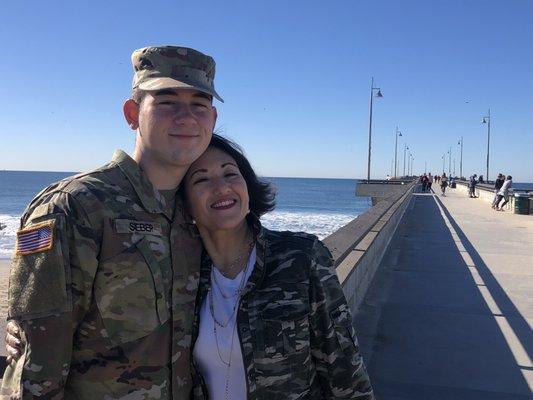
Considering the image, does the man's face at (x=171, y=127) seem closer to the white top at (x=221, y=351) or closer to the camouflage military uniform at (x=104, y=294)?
the camouflage military uniform at (x=104, y=294)

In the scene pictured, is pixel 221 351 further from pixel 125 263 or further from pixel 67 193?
pixel 67 193

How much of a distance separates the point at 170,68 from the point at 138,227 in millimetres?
633

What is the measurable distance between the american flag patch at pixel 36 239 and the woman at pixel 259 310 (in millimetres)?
649

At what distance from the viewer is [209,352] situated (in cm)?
199

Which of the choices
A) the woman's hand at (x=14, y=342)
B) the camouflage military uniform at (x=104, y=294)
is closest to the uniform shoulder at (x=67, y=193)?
the camouflage military uniform at (x=104, y=294)

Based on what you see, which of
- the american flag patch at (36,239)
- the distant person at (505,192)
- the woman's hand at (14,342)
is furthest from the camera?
the distant person at (505,192)

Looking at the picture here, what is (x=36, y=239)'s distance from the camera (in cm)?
161

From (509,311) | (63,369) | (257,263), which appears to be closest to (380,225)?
A: (509,311)

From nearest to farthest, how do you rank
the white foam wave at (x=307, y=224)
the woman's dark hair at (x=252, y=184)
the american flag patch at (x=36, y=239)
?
the american flag patch at (x=36, y=239) < the woman's dark hair at (x=252, y=184) < the white foam wave at (x=307, y=224)

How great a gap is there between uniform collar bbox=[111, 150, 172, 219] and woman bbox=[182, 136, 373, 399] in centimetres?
21

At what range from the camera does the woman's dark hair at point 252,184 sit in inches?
93.4

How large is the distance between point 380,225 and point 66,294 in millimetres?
9317

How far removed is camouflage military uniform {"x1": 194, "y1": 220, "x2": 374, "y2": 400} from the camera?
200 centimetres

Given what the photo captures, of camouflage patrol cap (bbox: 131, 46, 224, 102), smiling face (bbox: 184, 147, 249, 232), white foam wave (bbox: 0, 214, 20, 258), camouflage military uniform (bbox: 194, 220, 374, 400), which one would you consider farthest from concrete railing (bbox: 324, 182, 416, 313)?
white foam wave (bbox: 0, 214, 20, 258)
